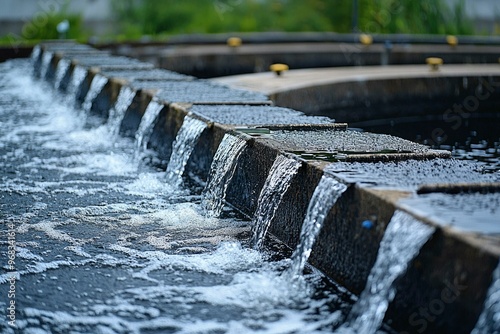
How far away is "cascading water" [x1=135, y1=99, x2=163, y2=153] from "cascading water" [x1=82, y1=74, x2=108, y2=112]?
6.67 feet

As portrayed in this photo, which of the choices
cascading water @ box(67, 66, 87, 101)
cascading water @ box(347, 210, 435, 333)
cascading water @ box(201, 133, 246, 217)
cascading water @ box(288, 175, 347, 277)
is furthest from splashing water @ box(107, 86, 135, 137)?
cascading water @ box(347, 210, 435, 333)

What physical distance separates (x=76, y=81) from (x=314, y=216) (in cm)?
757

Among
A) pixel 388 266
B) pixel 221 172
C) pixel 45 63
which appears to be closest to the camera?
pixel 388 266

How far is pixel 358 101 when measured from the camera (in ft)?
38.3

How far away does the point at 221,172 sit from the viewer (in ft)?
20.9

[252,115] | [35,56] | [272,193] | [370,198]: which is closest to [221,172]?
[252,115]

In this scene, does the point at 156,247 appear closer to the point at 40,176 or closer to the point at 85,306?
the point at 85,306

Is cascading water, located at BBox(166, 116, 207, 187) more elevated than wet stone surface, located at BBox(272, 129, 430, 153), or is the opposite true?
wet stone surface, located at BBox(272, 129, 430, 153)

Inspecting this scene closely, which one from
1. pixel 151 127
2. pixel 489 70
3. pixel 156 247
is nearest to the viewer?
pixel 156 247

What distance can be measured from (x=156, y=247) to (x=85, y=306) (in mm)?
984

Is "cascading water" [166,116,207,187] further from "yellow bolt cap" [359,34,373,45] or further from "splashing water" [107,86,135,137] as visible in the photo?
"yellow bolt cap" [359,34,373,45]

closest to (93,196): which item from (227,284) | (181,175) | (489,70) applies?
(181,175)

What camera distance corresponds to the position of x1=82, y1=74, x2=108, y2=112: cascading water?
1048cm

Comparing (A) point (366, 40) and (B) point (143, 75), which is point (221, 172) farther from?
(A) point (366, 40)
